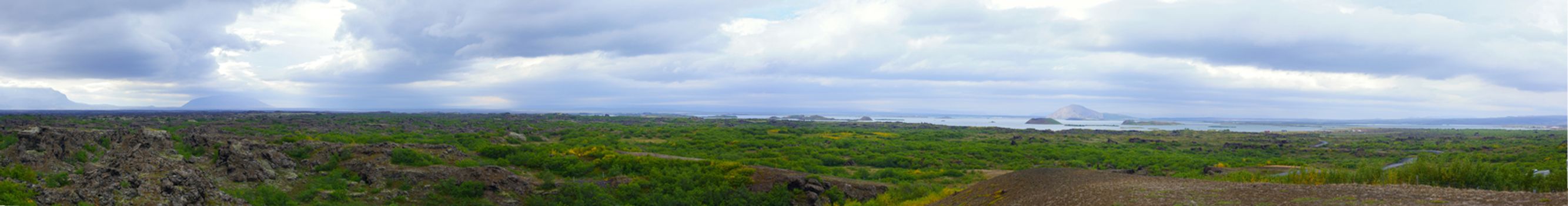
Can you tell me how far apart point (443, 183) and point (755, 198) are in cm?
932

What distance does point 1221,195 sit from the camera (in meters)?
15.9

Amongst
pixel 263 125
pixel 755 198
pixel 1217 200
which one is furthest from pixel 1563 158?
pixel 263 125

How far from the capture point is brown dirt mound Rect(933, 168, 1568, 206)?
13023mm

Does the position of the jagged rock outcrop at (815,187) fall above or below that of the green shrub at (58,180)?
below

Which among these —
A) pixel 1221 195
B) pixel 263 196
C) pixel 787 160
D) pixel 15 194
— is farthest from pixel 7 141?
pixel 1221 195

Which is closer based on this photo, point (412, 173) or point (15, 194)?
point (15, 194)

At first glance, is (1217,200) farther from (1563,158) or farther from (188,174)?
(1563,158)

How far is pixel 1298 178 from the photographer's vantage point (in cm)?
2183

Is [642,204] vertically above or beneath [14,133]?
beneath

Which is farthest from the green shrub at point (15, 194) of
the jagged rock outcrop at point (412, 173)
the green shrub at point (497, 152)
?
the green shrub at point (497, 152)

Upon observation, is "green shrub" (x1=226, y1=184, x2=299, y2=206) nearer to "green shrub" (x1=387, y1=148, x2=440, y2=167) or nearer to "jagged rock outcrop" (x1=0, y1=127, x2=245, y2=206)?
"jagged rock outcrop" (x1=0, y1=127, x2=245, y2=206)

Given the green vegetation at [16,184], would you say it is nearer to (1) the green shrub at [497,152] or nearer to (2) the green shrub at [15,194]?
(2) the green shrub at [15,194]

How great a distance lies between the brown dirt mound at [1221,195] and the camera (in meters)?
13.0

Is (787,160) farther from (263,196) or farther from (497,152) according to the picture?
(263,196)
